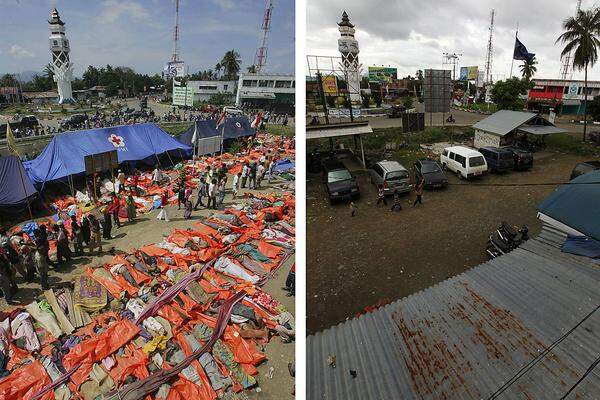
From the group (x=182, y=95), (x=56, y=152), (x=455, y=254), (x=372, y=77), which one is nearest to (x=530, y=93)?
(x=372, y=77)

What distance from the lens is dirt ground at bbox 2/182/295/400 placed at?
206 inches

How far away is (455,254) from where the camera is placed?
822cm

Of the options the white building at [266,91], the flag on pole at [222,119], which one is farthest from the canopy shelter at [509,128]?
the white building at [266,91]

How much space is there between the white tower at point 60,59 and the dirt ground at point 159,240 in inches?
2099

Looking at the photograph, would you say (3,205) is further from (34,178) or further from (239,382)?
(239,382)

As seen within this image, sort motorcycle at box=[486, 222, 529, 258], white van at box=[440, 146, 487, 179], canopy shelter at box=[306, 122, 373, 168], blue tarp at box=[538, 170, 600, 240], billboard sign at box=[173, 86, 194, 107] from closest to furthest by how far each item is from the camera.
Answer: blue tarp at box=[538, 170, 600, 240], motorcycle at box=[486, 222, 529, 258], white van at box=[440, 146, 487, 179], canopy shelter at box=[306, 122, 373, 168], billboard sign at box=[173, 86, 194, 107]

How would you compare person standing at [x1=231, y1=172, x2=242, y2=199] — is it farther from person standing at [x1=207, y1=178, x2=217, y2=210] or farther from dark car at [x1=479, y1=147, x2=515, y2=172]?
dark car at [x1=479, y1=147, x2=515, y2=172]

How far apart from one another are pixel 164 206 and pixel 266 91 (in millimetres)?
44057

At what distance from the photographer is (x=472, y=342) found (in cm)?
406

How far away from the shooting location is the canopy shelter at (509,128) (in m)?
16.8

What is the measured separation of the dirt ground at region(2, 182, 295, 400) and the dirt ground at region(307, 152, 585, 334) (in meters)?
0.59

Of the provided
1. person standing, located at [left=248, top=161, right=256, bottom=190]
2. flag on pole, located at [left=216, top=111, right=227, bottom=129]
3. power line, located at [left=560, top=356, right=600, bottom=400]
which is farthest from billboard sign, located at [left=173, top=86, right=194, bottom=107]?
power line, located at [left=560, top=356, right=600, bottom=400]

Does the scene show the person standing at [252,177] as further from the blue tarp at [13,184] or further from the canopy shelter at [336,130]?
the blue tarp at [13,184]

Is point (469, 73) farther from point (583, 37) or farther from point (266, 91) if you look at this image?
point (583, 37)
